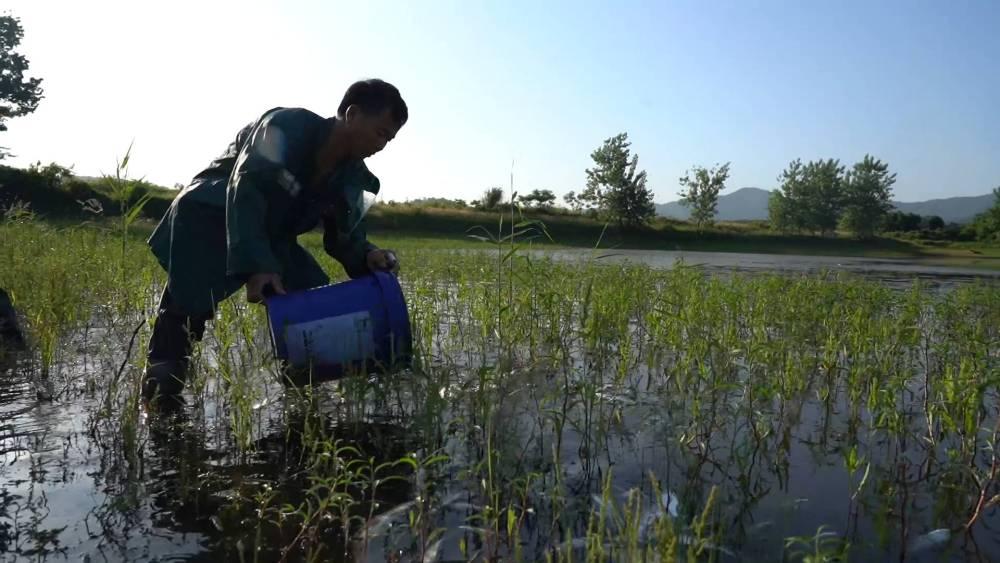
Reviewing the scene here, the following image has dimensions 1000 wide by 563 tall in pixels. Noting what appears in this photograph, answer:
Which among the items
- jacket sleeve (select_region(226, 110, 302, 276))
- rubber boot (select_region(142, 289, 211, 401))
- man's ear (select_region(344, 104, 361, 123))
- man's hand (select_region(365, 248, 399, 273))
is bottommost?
rubber boot (select_region(142, 289, 211, 401))

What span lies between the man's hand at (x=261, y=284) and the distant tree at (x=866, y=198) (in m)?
65.6

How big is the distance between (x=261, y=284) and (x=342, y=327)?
1.17 ft

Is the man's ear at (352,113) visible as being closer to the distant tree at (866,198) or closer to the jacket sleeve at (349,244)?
the jacket sleeve at (349,244)

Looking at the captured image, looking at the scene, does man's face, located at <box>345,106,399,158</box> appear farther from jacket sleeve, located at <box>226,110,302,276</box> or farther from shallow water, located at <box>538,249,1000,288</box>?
shallow water, located at <box>538,249,1000,288</box>

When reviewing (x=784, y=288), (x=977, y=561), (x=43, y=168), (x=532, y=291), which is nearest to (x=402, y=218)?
(x=43, y=168)

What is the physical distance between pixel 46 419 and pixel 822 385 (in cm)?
357

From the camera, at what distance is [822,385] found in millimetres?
3443

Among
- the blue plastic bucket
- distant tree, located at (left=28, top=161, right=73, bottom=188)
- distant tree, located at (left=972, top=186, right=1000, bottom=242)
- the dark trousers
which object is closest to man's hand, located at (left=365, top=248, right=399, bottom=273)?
the blue plastic bucket

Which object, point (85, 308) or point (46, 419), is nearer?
point (46, 419)

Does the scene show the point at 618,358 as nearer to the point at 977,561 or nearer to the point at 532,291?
the point at 532,291

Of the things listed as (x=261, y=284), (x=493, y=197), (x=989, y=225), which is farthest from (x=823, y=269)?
(x=989, y=225)

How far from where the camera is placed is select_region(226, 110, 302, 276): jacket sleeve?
2.59 m

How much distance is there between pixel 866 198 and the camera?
211ft

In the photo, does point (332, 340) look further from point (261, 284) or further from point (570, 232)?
point (570, 232)
